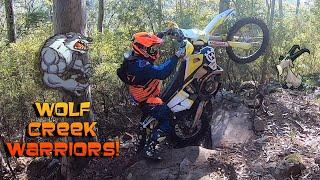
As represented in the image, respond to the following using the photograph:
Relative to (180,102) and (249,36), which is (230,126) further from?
(249,36)

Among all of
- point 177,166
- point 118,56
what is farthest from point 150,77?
point 118,56

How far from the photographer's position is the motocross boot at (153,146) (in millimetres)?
5523

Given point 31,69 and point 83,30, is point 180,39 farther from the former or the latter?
point 31,69

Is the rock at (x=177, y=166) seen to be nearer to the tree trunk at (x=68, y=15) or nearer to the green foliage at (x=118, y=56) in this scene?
the green foliage at (x=118, y=56)

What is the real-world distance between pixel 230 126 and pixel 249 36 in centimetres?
163

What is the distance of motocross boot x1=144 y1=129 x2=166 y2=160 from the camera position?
5.52 meters

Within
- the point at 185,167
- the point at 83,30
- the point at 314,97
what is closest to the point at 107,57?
the point at 83,30

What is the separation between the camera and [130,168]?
5.62 metres

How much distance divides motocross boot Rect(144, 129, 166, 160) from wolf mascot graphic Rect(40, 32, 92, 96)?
1.16 meters

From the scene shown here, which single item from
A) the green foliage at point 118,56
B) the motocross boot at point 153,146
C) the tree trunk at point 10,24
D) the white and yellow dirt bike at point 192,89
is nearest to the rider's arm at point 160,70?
the white and yellow dirt bike at point 192,89

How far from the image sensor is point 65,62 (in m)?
5.08

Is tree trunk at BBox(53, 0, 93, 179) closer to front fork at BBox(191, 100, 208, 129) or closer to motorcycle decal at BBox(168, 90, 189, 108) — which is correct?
motorcycle decal at BBox(168, 90, 189, 108)

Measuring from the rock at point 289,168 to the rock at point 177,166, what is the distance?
86cm

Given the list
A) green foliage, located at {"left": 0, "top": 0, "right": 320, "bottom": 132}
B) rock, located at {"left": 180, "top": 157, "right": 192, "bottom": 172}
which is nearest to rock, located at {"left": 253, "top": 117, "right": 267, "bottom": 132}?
rock, located at {"left": 180, "top": 157, "right": 192, "bottom": 172}
